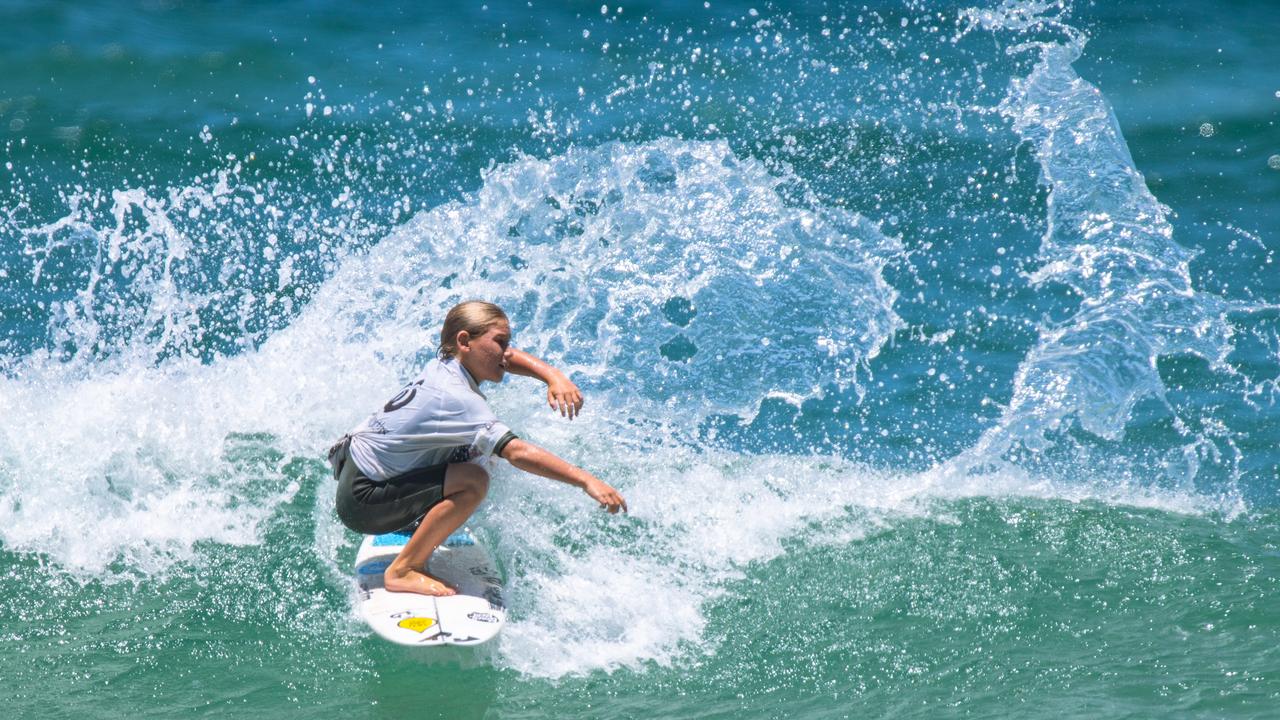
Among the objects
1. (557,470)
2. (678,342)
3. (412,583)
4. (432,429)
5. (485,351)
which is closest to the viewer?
(557,470)

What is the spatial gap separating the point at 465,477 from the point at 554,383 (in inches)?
21.7

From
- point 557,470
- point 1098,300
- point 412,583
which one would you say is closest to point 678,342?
point 1098,300

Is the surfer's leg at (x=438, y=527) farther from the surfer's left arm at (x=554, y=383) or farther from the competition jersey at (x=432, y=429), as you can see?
the surfer's left arm at (x=554, y=383)

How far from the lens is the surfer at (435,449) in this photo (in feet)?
16.3

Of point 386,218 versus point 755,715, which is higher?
point 386,218

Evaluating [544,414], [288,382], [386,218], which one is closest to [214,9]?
[386,218]

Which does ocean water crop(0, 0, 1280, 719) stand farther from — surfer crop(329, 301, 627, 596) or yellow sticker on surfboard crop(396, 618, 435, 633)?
surfer crop(329, 301, 627, 596)

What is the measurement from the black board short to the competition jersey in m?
0.04

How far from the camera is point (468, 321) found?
5.07 metres

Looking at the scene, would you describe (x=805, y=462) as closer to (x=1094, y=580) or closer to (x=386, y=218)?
(x=1094, y=580)

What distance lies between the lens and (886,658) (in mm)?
5141

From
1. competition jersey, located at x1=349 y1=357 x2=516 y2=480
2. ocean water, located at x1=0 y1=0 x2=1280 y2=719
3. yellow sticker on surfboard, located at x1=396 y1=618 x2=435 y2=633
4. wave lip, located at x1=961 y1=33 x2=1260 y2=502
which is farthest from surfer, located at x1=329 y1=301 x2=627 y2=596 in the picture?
wave lip, located at x1=961 y1=33 x2=1260 y2=502

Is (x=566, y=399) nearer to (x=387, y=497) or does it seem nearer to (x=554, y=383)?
(x=554, y=383)

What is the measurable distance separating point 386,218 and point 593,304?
263cm
